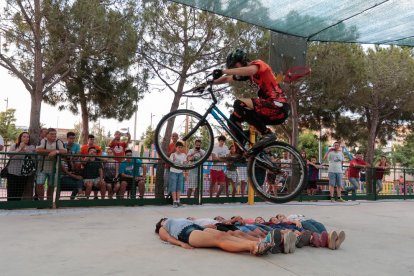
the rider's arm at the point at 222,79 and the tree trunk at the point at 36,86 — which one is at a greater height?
the tree trunk at the point at 36,86

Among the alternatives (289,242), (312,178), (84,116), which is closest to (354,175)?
(312,178)

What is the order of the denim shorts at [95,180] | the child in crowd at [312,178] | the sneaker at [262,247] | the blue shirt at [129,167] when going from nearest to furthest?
the sneaker at [262,247] → the denim shorts at [95,180] → the blue shirt at [129,167] → the child in crowd at [312,178]

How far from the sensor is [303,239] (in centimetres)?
528

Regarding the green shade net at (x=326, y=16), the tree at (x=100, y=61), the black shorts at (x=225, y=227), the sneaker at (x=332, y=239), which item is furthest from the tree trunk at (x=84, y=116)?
the sneaker at (x=332, y=239)

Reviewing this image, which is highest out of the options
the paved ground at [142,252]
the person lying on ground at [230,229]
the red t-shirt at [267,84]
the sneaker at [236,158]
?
the red t-shirt at [267,84]

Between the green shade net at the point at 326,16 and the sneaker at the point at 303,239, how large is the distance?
3.73m

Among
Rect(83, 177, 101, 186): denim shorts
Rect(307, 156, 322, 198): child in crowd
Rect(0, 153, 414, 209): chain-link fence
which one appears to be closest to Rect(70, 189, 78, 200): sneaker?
Rect(0, 153, 414, 209): chain-link fence

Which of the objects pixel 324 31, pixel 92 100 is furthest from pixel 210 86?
pixel 92 100

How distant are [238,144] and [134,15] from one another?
7.24 metres

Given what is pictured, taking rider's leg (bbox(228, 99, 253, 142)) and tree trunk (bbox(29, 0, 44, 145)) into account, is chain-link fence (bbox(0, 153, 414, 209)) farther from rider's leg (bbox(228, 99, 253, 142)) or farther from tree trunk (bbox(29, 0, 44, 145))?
rider's leg (bbox(228, 99, 253, 142))

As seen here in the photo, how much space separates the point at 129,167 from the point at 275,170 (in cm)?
553

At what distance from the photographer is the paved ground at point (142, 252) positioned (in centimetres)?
402

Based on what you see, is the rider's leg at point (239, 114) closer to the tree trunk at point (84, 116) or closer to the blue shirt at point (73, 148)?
the blue shirt at point (73, 148)

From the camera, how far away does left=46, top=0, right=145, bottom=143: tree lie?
944 centimetres
